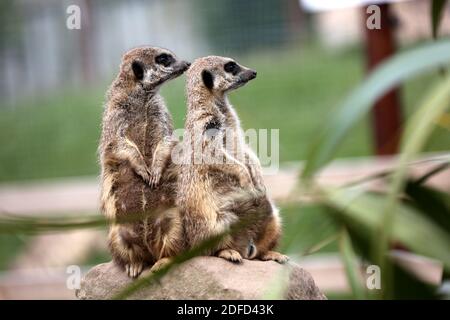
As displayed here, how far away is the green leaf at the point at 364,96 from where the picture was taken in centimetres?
60

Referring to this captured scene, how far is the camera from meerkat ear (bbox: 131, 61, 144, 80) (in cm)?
106

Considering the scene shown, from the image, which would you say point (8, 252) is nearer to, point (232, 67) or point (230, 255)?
point (230, 255)

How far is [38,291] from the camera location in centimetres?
311

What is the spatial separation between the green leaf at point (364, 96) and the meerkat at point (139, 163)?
0.43 m

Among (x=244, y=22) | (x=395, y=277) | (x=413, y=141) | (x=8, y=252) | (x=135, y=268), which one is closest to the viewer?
(x=413, y=141)

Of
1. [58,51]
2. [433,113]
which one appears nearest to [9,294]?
[58,51]

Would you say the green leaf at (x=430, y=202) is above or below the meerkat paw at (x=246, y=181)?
above

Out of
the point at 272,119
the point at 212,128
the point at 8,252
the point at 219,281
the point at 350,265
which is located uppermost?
the point at 212,128

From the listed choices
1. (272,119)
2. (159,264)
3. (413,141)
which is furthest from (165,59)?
(272,119)

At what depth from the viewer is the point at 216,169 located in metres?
1.13

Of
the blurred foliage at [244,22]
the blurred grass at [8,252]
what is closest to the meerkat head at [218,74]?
the blurred foliage at [244,22]

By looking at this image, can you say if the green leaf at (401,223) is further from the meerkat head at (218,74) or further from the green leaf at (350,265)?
the meerkat head at (218,74)

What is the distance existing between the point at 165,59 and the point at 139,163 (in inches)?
6.2

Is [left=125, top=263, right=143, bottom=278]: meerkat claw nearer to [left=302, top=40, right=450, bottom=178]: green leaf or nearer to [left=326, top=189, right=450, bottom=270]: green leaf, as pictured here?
[left=326, top=189, right=450, bottom=270]: green leaf
